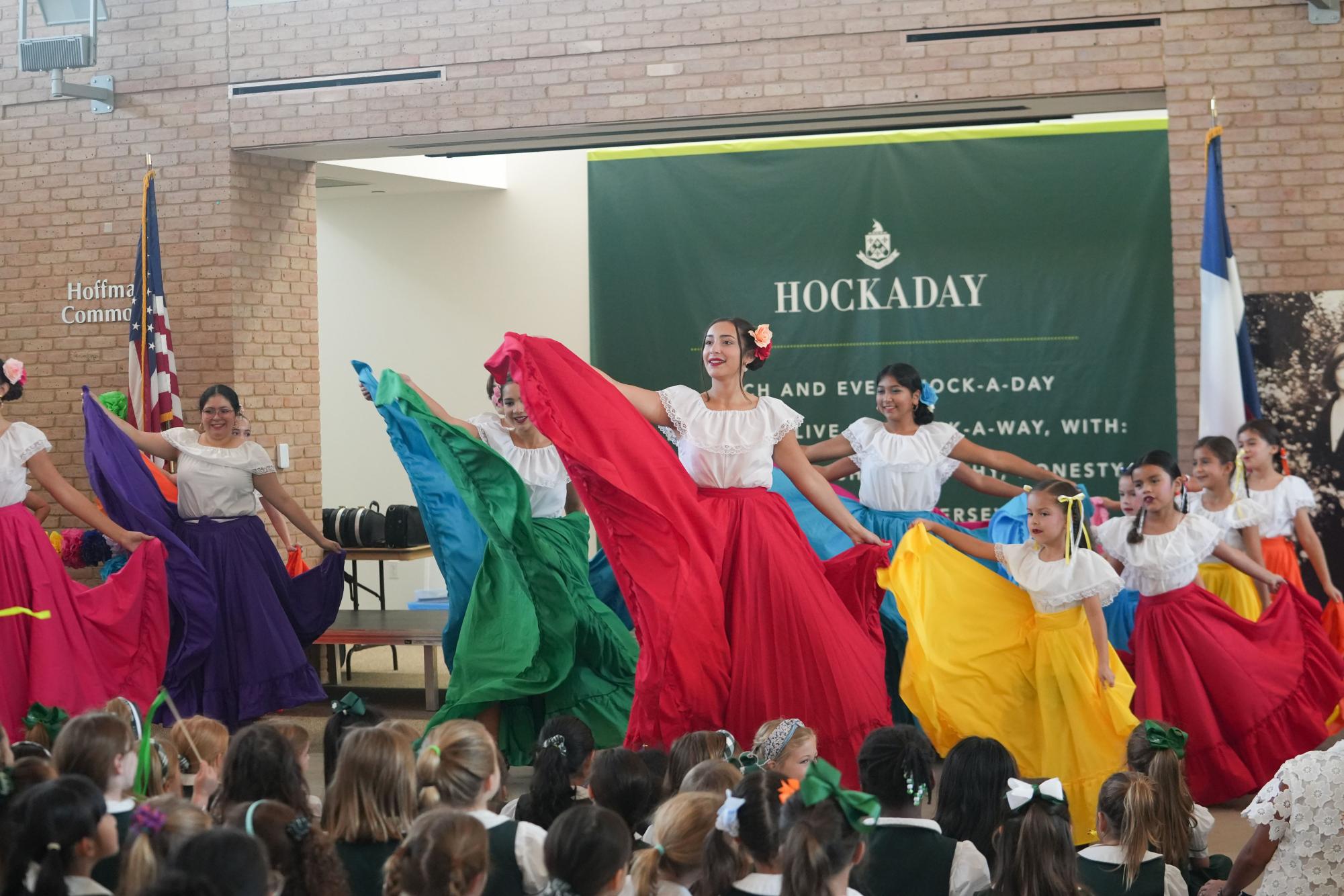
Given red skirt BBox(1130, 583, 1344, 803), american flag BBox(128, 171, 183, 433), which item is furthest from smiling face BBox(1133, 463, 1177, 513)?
american flag BBox(128, 171, 183, 433)

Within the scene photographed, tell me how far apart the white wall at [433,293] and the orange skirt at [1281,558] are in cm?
539

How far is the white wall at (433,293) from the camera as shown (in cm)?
1066

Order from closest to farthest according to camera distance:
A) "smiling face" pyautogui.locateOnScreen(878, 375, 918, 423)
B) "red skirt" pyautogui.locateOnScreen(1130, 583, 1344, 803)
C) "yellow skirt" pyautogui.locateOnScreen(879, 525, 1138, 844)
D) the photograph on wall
A: "yellow skirt" pyautogui.locateOnScreen(879, 525, 1138, 844) < "red skirt" pyautogui.locateOnScreen(1130, 583, 1344, 803) < "smiling face" pyautogui.locateOnScreen(878, 375, 918, 423) < the photograph on wall

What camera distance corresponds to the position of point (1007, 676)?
16.6 ft

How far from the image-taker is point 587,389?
4891 mm

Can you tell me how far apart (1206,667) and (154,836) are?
156 inches

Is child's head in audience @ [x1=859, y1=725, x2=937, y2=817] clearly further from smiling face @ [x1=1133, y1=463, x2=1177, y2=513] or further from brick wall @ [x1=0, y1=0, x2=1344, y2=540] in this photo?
brick wall @ [x1=0, y1=0, x2=1344, y2=540]

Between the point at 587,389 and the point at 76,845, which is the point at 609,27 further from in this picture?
the point at 76,845

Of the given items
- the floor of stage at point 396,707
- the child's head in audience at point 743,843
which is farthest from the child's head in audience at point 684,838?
the floor of stage at point 396,707

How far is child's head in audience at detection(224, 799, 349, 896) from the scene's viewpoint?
252 cm

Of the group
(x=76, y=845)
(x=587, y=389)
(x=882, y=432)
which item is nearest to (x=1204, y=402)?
(x=882, y=432)

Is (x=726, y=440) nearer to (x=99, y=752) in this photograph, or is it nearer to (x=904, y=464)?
(x=904, y=464)

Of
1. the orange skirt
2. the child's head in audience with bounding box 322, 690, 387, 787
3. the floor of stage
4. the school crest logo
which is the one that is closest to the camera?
the child's head in audience with bounding box 322, 690, 387, 787

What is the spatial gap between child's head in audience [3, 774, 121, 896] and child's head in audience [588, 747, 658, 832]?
1189mm
